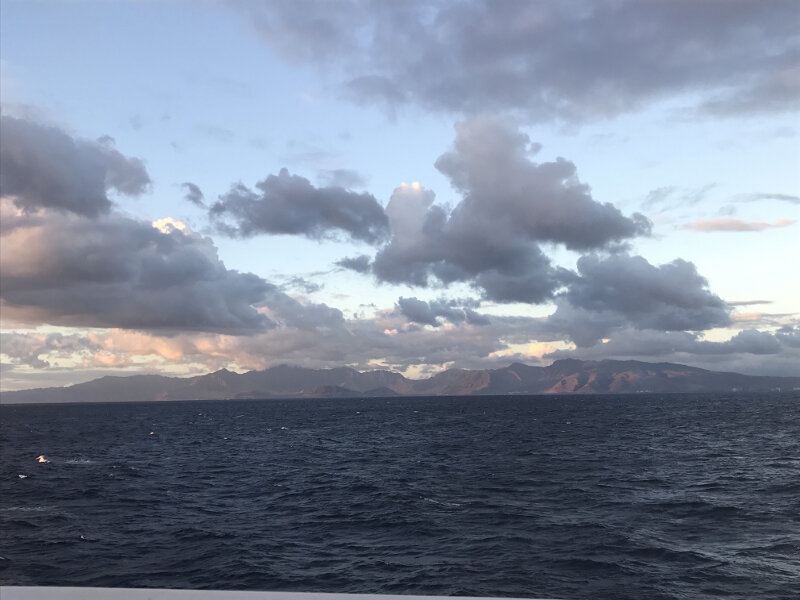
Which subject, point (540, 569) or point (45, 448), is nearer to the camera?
point (540, 569)

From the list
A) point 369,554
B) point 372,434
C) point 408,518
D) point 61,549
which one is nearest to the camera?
point 369,554

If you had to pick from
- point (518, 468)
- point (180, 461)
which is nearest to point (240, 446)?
point (180, 461)

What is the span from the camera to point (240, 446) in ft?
321

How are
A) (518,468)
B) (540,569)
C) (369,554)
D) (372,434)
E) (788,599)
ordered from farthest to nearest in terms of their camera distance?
(372,434) < (518,468) < (369,554) < (540,569) < (788,599)

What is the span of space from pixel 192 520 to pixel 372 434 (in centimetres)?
7956

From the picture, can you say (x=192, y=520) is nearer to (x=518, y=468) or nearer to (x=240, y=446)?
(x=518, y=468)

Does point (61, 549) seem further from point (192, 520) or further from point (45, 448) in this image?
point (45, 448)

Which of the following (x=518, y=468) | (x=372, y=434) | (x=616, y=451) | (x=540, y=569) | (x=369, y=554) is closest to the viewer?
(x=540, y=569)

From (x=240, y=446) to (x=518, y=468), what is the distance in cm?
5348

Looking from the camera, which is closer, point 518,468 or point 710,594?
point 710,594

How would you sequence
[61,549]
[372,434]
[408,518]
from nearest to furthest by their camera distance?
[61,549]
[408,518]
[372,434]

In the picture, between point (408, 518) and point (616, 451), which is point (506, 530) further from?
point (616, 451)

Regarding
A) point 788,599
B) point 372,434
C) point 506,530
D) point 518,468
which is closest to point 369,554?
point 506,530

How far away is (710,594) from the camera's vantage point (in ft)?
76.0
